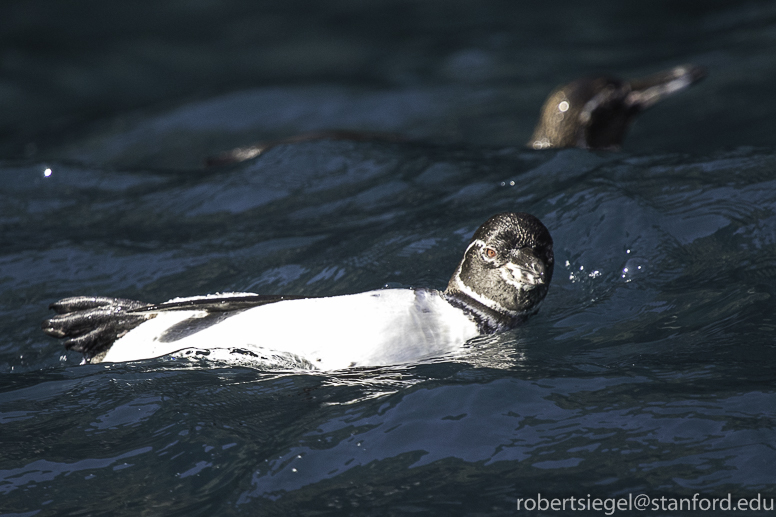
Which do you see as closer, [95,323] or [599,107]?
[95,323]

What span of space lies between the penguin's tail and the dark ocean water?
196mm

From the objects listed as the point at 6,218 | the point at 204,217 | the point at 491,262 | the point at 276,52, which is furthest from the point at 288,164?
the point at 276,52

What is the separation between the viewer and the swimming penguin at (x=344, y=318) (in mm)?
4477

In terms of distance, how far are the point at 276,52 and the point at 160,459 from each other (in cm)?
1142

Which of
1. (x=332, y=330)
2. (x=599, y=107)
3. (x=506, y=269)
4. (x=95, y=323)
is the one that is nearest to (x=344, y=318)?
(x=332, y=330)

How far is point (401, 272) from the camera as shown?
19.6 feet

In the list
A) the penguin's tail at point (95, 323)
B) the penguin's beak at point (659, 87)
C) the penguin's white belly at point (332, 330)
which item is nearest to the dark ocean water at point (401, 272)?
the penguin's white belly at point (332, 330)

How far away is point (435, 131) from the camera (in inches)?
430

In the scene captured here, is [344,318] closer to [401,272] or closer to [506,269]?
[506,269]

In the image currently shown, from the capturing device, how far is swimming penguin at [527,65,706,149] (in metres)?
9.04

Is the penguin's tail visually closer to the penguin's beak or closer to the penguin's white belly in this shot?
the penguin's white belly

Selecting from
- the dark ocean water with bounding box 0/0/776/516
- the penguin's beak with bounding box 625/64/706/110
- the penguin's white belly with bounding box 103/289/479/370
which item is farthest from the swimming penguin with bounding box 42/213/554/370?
the penguin's beak with bounding box 625/64/706/110

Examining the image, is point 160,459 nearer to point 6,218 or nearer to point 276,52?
point 6,218

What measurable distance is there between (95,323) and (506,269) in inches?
91.3
